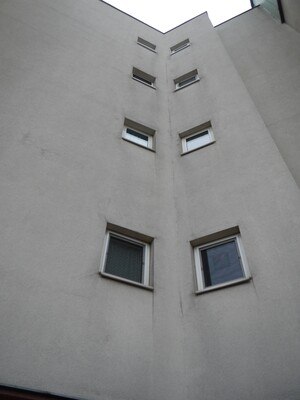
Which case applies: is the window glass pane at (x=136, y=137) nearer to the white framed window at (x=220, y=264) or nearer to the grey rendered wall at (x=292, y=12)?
the white framed window at (x=220, y=264)

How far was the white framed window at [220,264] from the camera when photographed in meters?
6.67

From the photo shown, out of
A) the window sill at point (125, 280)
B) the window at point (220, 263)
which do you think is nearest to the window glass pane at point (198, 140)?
the window at point (220, 263)

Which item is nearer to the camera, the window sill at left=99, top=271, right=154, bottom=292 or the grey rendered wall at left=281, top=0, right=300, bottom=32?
the window sill at left=99, top=271, right=154, bottom=292

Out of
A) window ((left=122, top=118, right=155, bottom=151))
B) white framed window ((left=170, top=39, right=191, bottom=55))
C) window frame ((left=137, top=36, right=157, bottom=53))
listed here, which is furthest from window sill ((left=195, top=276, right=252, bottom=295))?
white framed window ((left=170, top=39, right=191, bottom=55))

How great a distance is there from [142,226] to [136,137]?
4.11 m

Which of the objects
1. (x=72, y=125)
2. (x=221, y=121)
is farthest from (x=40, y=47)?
(x=221, y=121)

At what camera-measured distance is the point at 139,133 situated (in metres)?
10.9

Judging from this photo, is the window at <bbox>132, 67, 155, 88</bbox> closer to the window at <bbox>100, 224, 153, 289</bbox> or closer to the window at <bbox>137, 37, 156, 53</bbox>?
the window at <bbox>137, 37, 156, 53</bbox>

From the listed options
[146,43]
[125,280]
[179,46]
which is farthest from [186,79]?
[125,280]

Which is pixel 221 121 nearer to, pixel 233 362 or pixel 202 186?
pixel 202 186

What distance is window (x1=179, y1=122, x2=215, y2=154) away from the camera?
1043cm

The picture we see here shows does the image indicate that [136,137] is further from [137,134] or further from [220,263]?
[220,263]

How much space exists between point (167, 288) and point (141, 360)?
1.68 metres

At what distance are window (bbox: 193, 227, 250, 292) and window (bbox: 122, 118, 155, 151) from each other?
4289 millimetres
